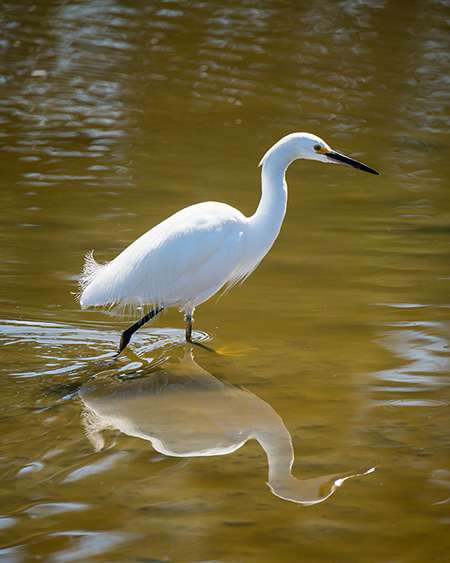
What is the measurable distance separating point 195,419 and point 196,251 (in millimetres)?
924

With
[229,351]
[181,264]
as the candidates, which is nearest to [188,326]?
[229,351]

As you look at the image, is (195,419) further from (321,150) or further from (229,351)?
(321,150)

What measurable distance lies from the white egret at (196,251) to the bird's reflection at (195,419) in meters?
0.38

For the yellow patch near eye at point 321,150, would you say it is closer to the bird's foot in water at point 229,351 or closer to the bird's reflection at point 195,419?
the bird's foot in water at point 229,351

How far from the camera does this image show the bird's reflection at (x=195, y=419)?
3.01m

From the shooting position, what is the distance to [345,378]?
395 centimetres

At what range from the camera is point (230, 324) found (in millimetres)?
4719

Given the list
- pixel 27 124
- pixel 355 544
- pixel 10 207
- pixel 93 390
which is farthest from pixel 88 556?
pixel 27 124

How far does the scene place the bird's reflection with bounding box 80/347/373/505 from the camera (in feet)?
9.88

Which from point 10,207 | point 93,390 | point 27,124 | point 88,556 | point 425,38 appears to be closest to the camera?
point 88,556

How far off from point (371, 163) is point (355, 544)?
19.8 feet

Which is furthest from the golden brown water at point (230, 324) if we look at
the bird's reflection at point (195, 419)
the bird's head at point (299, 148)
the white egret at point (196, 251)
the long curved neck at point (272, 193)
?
the bird's head at point (299, 148)

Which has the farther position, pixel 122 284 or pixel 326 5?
pixel 326 5

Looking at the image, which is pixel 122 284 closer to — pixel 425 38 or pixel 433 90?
pixel 433 90
